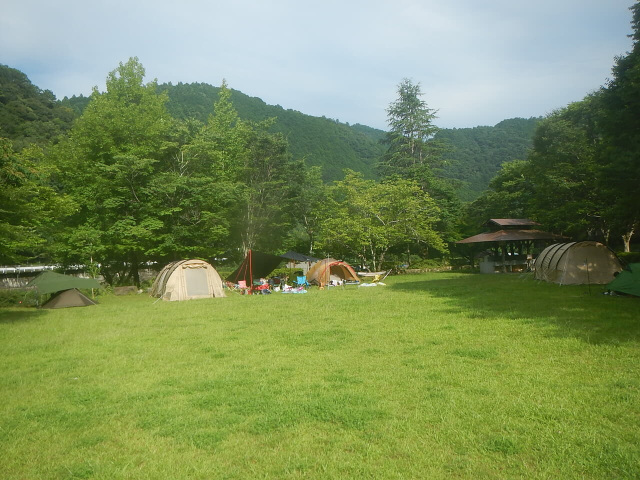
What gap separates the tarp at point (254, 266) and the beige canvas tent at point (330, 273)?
2.26 metres

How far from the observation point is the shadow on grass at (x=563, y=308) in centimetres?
764

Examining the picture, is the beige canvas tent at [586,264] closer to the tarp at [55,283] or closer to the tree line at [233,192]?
the tree line at [233,192]

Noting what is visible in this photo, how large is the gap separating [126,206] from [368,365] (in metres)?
19.4

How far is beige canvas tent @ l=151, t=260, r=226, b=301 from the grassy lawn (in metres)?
7.23

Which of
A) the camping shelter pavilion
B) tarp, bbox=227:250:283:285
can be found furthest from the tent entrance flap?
the camping shelter pavilion

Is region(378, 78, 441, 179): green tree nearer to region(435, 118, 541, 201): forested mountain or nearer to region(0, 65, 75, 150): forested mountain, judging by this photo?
region(435, 118, 541, 201): forested mountain

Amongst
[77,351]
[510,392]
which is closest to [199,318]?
[77,351]

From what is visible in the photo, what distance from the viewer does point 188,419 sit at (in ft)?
14.1

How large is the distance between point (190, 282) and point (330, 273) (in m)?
7.25

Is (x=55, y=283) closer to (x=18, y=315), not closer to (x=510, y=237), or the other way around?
(x=18, y=315)

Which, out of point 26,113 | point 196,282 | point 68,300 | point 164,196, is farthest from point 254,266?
point 26,113

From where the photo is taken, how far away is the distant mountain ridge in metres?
44.7

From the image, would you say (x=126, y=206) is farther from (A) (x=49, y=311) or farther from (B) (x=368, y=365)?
(B) (x=368, y=365)

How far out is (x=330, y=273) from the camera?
2158 cm
